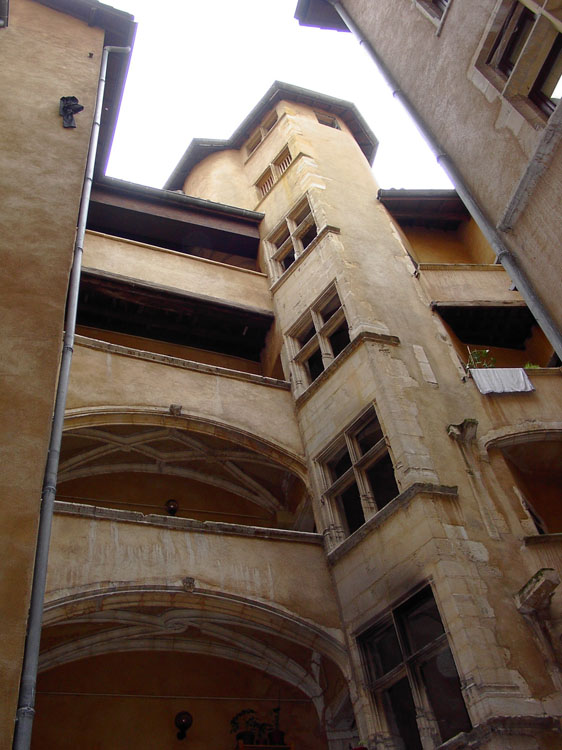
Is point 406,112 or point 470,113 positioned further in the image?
point 406,112

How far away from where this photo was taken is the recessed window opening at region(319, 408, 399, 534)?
32.6 ft

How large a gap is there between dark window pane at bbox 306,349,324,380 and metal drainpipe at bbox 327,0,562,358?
15.9 ft

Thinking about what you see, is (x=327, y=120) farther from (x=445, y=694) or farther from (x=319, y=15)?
(x=445, y=694)

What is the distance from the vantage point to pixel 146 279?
13.7 m

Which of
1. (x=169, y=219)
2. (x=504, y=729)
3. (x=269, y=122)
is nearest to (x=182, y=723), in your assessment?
(x=504, y=729)

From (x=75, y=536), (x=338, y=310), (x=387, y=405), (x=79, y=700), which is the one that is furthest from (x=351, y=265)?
(x=79, y=700)

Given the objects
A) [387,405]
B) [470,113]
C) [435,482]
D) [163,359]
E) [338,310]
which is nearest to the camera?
[470,113]

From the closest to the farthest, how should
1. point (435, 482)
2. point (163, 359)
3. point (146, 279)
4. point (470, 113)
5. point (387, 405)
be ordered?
point (470, 113)
point (435, 482)
point (387, 405)
point (163, 359)
point (146, 279)

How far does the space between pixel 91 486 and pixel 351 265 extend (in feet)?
19.3

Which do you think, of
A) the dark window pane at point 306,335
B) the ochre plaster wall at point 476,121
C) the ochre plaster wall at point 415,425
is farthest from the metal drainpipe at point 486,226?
the dark window pane at point 306,335

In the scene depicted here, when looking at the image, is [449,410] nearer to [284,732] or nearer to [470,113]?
[470,113]

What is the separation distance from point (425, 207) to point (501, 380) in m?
6.59

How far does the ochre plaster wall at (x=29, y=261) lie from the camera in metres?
4.04

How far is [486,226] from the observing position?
7320 mm
